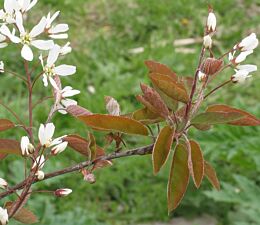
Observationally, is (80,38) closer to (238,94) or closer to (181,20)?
(181,20)

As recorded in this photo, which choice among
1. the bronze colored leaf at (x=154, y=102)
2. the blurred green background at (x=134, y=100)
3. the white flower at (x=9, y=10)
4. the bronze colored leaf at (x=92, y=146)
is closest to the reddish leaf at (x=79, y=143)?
the bronze colored leaf at (x=92, y=146)

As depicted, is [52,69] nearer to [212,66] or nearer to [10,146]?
[10,146]

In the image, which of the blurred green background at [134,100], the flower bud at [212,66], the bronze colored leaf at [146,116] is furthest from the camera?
the blurred green background at [134,100]

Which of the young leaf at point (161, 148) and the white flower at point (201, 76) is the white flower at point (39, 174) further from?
the white flower at point (201, 76)

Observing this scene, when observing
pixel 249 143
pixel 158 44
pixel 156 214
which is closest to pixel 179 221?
pixel 156 214

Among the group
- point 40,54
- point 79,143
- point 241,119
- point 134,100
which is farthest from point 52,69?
point 134,100

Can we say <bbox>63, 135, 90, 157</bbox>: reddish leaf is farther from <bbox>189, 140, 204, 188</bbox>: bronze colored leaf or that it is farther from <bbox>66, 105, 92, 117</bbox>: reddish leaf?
<bbox>189, 140, 204, 188</bbox>: bronze colored leaf

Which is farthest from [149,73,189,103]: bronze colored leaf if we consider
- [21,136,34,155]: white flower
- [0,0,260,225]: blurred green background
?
Answer: [0,0,260,225]: blurred green background

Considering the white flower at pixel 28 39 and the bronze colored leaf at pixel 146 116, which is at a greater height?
the white flower at pixel 28 39
